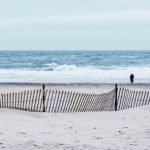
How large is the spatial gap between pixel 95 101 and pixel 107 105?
1754mm

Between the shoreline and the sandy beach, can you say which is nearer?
the sandy beach

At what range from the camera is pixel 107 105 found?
21250 millimetres

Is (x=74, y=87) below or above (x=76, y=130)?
below

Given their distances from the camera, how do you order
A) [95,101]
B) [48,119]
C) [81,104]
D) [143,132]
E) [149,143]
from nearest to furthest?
[149,143] → [143,132] → [48,119] → [81,104] → [95,101]

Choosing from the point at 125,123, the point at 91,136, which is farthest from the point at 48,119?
the point at 91,136

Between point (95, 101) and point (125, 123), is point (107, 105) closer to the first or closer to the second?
point (95, 101)

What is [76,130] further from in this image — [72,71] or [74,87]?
[72,71]

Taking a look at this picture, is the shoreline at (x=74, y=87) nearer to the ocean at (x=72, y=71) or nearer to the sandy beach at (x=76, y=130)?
the ocean at (x=72, y=71)

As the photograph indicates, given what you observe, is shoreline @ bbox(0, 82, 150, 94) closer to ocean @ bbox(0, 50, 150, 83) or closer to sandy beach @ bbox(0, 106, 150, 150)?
ocean @ bbox(0, 50, 150, 83)

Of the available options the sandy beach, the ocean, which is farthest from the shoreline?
the sandy beach

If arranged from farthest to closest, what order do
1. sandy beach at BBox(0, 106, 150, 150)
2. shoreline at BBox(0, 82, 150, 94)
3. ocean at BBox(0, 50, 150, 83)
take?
ocean at BBox(0, 50, 150, 83) < shoreline at BBox(0, 82, 150, 94) < sandy beach at BBox(0, 106, 150, 150)

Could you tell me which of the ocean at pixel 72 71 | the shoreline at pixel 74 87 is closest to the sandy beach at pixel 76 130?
the shoreline at pixel 74 87

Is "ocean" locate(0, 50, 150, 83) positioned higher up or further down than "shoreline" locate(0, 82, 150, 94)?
further down

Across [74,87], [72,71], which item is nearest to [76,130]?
[74,87]
